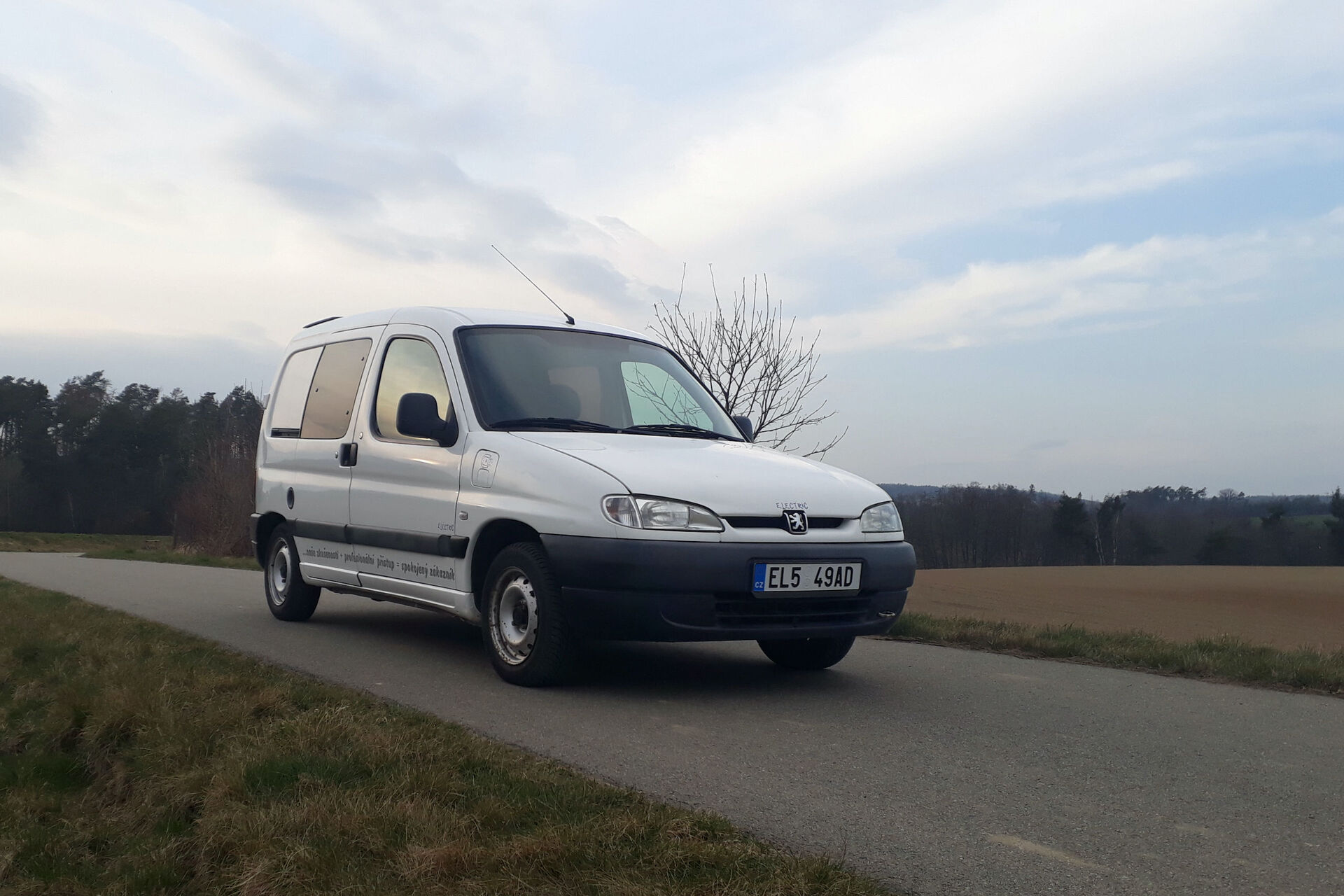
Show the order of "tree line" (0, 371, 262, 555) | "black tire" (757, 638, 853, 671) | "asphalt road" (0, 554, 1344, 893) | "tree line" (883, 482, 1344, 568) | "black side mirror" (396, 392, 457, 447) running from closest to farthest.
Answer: "asphalt road" (0, 554, 1344, 893) → "black side mirror" (396, 392, 457, 447) → "black tire" (757, 638, 853, 671) → "tree line" (883, 482, 1344, 568) → "tree line" (0, 371, 262, 555)

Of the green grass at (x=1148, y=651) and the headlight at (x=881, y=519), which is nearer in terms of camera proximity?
the headlight at (x=881, y=519)

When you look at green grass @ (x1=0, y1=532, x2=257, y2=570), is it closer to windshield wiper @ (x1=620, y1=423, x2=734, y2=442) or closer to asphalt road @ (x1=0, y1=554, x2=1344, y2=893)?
windshield wiper @ (x1=620, y1=423, x2=734, y2=442)

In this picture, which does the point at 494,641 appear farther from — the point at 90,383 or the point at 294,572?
the point at 90,383

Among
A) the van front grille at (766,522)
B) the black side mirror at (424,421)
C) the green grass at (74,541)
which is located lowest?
the green grass at (74,541)

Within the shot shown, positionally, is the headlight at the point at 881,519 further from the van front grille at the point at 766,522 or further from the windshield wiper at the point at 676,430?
the windshield wiper at the point at 676,430

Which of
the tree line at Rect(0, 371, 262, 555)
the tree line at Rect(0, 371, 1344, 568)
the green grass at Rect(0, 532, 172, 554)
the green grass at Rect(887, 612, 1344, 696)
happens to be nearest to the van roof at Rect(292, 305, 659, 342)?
the green grass at Rect(887, 612, 1344, 696)

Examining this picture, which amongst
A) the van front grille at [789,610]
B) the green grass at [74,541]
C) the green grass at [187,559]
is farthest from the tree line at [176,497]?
the van front grille at [789,610]

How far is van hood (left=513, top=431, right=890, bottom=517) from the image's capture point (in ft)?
17.1

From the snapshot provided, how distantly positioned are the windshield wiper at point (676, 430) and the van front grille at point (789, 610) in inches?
52.4

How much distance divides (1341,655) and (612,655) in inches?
169

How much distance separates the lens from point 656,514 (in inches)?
201

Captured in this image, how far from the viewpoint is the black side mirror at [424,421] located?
6039mm

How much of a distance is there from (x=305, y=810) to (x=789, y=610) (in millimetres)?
2591

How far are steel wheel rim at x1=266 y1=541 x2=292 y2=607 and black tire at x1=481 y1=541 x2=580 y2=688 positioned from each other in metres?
3.09
